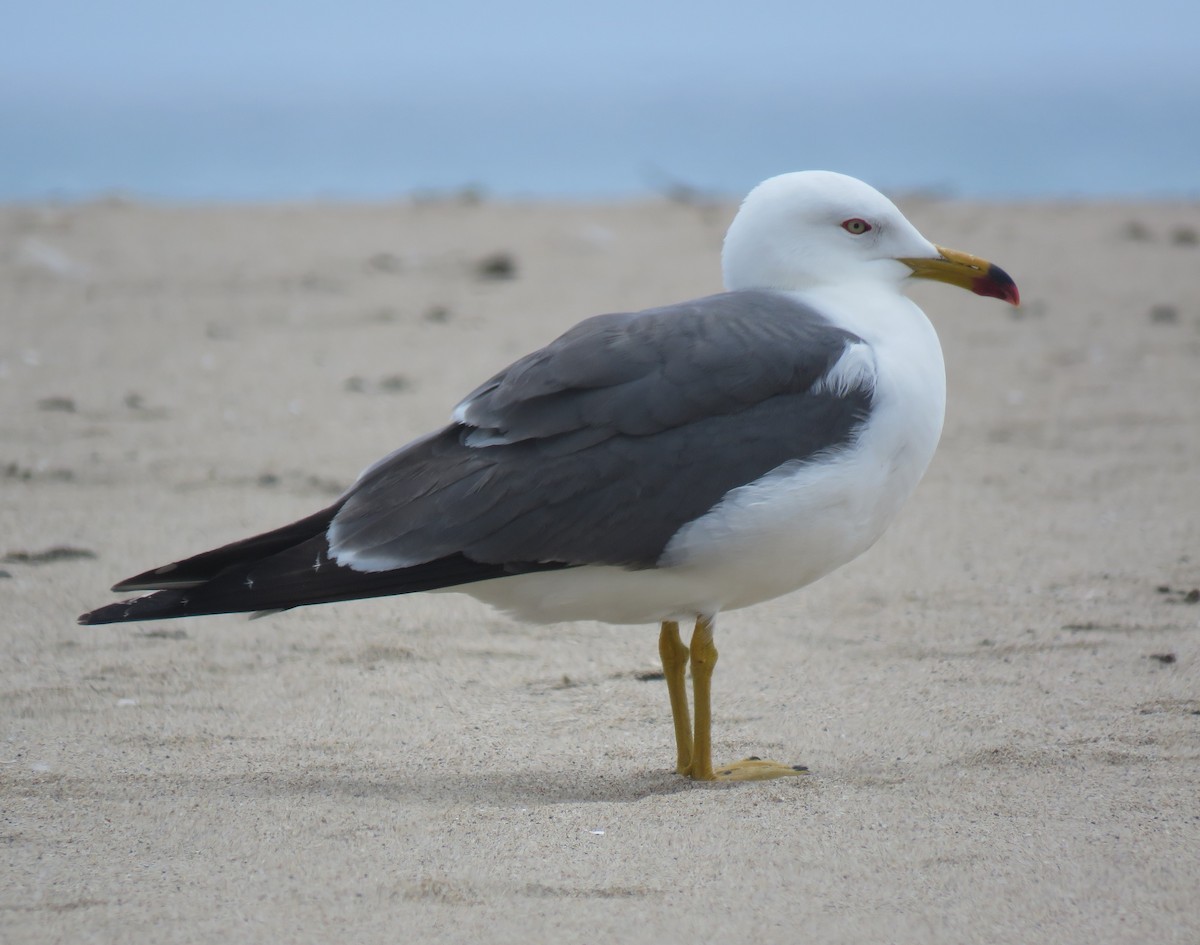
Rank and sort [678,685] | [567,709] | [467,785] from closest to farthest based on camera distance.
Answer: [467,785] < [678,685] < [567,709]

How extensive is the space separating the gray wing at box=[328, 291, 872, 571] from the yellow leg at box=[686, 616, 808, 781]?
344 millimetres

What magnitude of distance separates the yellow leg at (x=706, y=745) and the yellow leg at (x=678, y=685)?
0.02 m

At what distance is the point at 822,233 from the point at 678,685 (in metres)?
1.13

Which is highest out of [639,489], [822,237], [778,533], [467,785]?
[822,237]

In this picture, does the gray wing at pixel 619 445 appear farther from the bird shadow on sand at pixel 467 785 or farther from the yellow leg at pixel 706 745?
the bird shadow on sand at pixel 467 785

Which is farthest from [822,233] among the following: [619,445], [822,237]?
[619,445]

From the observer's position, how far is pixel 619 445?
10.9 ft

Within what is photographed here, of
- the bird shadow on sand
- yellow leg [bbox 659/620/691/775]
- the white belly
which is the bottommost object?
the bird shadow on sand

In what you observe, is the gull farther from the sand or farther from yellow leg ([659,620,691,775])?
the sand

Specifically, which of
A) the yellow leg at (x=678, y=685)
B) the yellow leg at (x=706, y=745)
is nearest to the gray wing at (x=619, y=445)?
the yellow leg at (x=706, y=745)

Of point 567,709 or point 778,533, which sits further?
point 567,709

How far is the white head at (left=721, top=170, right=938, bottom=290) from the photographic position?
3.75 meters

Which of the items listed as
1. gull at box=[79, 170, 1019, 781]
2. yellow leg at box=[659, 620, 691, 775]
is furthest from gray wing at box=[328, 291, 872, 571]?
yellow leg at box=[659, 620, 691, 775]

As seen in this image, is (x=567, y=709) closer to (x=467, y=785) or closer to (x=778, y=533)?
(x=467, y=785)
